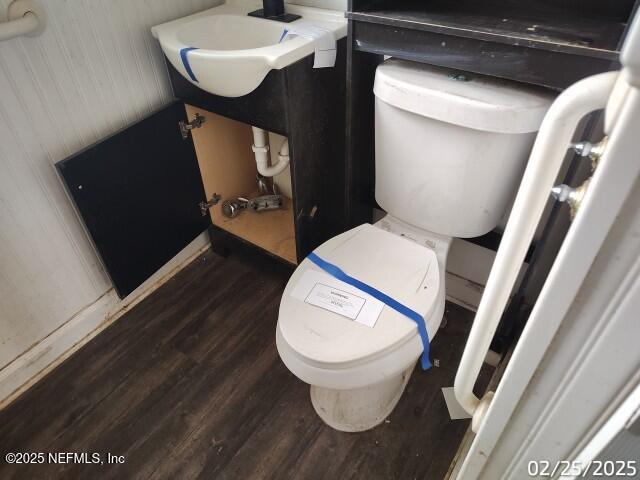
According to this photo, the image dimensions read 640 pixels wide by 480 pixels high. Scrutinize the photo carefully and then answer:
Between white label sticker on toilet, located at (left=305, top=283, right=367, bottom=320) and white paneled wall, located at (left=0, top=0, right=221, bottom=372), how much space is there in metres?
0.77

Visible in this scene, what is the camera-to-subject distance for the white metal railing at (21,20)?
0.90 meters

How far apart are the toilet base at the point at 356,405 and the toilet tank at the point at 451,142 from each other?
47cm

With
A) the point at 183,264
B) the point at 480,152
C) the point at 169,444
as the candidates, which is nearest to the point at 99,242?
the point at 183,264

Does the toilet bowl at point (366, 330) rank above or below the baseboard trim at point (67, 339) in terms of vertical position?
above

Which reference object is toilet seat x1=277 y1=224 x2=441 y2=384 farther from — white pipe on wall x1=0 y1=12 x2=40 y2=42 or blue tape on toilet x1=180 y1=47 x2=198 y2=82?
white pipe on wall x1=0 y1=12 x2=40 y2=42

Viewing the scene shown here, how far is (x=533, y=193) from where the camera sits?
432 mm

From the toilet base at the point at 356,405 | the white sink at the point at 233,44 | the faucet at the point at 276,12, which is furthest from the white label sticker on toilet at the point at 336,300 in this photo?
the faucet at the point at 276,12

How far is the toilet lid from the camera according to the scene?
90 cm

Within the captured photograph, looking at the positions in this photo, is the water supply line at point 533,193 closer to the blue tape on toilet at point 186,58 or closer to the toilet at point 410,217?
the toilet at point 410,217

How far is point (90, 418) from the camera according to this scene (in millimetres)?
1224

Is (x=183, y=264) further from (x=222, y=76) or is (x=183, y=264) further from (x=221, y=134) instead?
(x=222, y=76)

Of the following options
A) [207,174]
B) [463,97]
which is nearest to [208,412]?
[207,174]

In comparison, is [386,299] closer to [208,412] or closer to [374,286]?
[374,286]

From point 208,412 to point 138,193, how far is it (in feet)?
2.25
